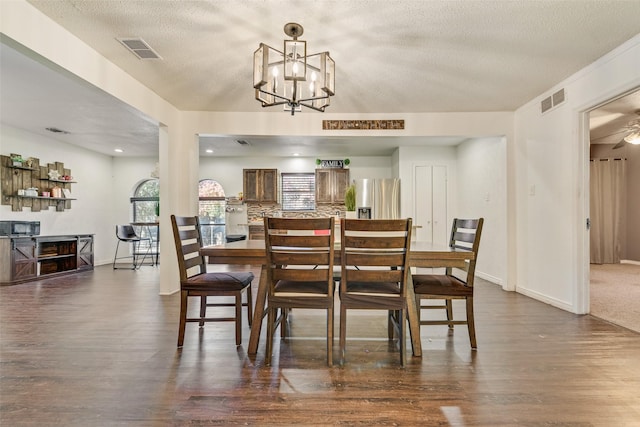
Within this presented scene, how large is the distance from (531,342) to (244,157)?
659 centimetres

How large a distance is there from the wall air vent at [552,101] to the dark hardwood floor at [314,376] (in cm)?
232

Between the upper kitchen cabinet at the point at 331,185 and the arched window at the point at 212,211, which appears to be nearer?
the upper kitchen cabinet at the point at 331,185

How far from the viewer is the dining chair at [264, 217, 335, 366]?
202cm

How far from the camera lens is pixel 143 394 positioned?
5.87 feet

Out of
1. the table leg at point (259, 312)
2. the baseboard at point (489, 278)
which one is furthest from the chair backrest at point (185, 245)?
the baseboard at point (489, 278)

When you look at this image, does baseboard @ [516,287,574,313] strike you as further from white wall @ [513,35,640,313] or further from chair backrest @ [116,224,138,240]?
chair backrest @ [116,224,138,240]

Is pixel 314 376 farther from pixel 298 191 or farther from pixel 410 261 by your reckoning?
pixel 298 191

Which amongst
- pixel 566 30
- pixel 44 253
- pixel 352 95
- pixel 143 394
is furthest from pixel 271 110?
pixel 44 253

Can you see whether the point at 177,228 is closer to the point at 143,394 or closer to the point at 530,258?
the point at 143,394

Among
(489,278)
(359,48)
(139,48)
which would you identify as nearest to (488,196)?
(489,278)

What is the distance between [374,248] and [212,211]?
6.43m

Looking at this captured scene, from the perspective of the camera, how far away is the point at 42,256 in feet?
18.1

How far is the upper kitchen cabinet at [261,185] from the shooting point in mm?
7238

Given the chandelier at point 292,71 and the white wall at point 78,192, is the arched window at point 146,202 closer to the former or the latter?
the white wall at point 78,192
